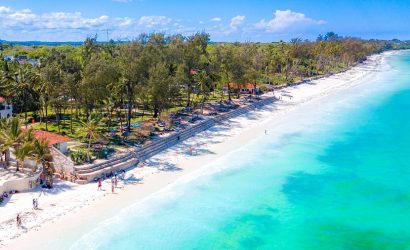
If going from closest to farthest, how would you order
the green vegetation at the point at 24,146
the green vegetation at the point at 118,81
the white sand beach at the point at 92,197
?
the white sand beach at the point at 92,197, the green vegetation at the point at 24,146, the green vegetation at the point at 118,81

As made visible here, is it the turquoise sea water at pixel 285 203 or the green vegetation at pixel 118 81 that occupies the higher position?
the green vegetation at pixel 118 81

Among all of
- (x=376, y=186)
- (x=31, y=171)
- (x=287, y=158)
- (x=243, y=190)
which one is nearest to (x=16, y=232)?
(x=31, y=171)

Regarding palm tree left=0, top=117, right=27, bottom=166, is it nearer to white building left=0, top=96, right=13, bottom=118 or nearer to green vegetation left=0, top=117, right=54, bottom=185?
green vegetation left=0, top=117, right=54, bottom=185

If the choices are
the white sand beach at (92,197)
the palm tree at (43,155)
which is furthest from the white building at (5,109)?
the white sand beach at (92,197)

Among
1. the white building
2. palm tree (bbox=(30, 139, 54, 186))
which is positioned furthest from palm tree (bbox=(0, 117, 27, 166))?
the white building

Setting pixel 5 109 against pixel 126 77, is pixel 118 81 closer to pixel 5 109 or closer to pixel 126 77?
pixel 126 77

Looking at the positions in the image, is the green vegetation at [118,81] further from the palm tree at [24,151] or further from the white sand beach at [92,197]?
the white sand beach at [92,197]

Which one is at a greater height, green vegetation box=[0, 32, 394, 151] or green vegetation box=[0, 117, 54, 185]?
green vegetation box=[0, 32, 394, 151]
